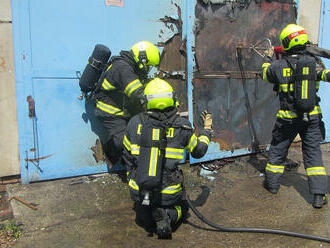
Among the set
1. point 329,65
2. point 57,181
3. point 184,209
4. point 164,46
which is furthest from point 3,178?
point 329,65

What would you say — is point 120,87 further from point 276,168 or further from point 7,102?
point 276,168

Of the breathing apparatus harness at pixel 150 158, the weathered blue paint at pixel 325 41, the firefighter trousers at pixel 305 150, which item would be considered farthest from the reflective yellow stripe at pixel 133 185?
the weathered blue paint at pixel 325 41

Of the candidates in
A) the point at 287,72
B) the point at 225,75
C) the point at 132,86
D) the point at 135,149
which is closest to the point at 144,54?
the point at 132,86

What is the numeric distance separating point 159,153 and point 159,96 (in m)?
0.51

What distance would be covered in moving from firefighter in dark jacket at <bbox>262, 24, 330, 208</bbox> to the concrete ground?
300 millimetres

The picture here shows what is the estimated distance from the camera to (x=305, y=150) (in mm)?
3521

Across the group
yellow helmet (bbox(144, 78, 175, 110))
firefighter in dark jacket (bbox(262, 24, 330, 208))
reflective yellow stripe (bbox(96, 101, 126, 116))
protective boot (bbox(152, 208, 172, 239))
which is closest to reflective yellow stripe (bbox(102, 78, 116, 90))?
A: reflective yellow stripe (bbox(96, 101, 126, 116))

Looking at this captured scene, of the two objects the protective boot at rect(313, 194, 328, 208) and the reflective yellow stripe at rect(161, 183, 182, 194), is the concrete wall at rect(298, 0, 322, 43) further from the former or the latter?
the reflective yellow stripe at rect(161, 183, 182, 194)

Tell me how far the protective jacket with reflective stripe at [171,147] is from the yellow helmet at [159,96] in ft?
0.27

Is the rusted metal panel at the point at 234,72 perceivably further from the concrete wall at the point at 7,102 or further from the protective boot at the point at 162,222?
the concrete wall at the point at 7,102

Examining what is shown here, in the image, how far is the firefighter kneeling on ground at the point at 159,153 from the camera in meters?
2.47

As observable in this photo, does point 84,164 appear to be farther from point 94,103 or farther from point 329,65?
point 329,65

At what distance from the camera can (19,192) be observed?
348 cm

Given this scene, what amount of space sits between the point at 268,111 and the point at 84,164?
307cm
